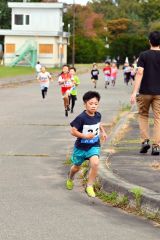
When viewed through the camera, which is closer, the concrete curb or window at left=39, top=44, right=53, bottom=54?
the concrete curb

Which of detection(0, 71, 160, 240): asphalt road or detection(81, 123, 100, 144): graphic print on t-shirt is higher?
detection(81, 123, 100, 144): graphic print on t-shirt

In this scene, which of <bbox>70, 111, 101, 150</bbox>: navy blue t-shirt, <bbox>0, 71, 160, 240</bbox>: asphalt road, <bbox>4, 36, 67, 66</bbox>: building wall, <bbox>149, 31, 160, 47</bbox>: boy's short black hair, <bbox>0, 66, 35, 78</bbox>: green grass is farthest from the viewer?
<bbox>4, 36, 67, 66</bbox>: building wall

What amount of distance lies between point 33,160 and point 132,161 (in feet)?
6.69

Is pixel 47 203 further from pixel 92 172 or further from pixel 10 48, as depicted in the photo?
pixel 10 48

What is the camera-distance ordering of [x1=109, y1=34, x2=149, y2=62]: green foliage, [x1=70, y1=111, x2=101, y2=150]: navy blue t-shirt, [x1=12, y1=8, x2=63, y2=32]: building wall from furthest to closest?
[x1=109, y1=34, x2=149, y2=62]: green foliage
[x1=12, y1=8, x2=63, y2=32]: building wall
[x1=70, y1=111, x2=101, y2=150]: navy blue t-shirt

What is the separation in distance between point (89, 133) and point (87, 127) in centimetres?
8

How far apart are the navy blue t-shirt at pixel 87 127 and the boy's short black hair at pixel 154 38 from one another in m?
2.89

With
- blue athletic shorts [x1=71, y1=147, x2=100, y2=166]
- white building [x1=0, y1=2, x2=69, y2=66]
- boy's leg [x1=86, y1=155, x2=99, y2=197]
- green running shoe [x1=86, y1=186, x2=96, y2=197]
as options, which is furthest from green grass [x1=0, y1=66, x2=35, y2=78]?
green running shoe [x1=86, y1=186, x2=96, y2=197]

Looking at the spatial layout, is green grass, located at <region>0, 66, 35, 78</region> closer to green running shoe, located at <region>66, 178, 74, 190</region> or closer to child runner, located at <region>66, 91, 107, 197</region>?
green running shoe, located at <region>66, 178, 74, 190</region>

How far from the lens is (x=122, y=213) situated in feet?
25.1

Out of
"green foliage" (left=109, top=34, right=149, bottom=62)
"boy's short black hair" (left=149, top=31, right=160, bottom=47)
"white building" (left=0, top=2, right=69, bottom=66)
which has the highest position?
"boy's short black hair" (left=149, top=31, right=160, bottom=47)

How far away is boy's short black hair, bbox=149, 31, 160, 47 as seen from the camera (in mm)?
11055

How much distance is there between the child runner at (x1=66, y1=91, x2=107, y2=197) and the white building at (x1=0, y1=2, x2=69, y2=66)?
6793 centimetres

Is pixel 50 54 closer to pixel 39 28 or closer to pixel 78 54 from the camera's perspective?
pixel 39 28
